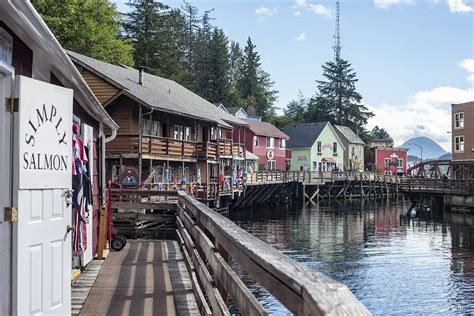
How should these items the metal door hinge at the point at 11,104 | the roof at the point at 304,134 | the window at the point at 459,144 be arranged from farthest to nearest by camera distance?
the roof at the point at 304,134
the window at the point at 459,144
the metal door hinge at the point at 11,104

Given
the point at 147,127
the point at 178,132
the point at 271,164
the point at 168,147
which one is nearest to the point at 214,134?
the point at 178,132

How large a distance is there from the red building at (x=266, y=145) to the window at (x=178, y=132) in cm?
2311

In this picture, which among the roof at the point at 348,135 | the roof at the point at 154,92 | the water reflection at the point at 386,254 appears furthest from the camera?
the roof at the point at 348,135

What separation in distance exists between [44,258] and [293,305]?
11.8 ft

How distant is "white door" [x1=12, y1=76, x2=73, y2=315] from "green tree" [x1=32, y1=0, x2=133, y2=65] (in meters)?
35.0

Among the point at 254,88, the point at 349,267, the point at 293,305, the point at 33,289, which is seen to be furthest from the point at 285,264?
the point at 254,88

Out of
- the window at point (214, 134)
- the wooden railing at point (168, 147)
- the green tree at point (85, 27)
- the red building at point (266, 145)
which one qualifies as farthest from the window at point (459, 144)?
the green tree at point (85, 27)

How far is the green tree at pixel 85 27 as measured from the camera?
39250 mm

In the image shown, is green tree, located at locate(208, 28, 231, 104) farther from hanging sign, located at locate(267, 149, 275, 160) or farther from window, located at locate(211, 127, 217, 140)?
window, located at locate(211, 127, 217, 140)

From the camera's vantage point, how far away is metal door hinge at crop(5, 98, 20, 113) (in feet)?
15.1

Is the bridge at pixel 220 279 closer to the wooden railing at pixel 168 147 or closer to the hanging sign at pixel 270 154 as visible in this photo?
the wooden railing at pixel 168 147

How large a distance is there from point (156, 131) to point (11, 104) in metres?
27.5

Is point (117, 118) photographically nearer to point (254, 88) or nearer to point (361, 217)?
point (361, 217)

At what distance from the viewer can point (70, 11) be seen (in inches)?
1577
